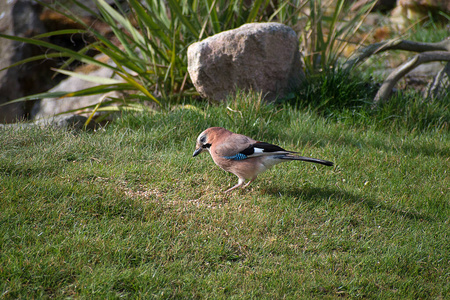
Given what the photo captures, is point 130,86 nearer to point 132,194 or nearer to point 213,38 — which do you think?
point 213,38

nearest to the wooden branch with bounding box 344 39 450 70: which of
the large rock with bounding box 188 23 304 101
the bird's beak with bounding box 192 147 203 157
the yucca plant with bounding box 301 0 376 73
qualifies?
the yucca plant with bounding box 301 0 376 73

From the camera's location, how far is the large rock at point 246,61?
570cm

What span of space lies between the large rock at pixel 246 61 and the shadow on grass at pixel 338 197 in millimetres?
2171

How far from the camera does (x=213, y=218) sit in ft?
11.5

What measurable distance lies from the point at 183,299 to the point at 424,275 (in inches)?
67.6

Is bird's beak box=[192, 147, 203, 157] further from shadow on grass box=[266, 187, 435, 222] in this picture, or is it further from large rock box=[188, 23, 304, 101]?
large rock box=[188, 23, 304, 101]

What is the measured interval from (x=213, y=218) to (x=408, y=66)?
395 cm

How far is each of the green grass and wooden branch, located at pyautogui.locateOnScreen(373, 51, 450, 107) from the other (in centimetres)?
103

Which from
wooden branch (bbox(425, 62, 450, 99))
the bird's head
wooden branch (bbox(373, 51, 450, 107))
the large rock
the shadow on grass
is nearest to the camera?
the shadow on grass

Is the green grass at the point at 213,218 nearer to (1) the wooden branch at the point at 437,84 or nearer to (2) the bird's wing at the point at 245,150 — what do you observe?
(2) the bird's wing at the point at 245,150

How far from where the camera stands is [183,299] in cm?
Result: 269

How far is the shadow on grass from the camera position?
3750 millimetres

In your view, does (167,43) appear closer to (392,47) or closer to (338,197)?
(392,47)

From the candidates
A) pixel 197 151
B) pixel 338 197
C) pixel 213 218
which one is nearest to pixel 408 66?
pixel 338 197
